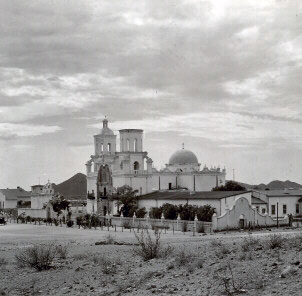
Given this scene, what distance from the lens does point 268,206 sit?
194 feet

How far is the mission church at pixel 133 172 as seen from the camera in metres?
73.0

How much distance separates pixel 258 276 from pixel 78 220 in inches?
1875

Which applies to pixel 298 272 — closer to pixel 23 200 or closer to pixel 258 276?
pixel 258 276

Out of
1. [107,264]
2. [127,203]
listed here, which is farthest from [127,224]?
[107,264]

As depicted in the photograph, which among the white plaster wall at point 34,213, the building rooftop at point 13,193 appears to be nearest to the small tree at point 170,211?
the white plaster wall at point 34,213

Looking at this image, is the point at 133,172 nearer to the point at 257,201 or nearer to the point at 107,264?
the point at 257,201

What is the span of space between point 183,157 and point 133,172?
12.4 m

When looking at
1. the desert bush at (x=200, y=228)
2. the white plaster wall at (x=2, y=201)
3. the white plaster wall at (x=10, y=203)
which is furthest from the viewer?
the white plaster wall at (x=2, y=201)

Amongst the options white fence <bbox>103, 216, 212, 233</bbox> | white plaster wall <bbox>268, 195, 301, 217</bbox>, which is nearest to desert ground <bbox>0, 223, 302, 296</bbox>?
white fence <bbox>103, 216, 212, 233</bbox>

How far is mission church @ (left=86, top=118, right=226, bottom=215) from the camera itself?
73.0 metres

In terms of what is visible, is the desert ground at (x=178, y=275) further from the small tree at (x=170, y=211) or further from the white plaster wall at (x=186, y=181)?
the white plaster wall at (x=186, y=181)

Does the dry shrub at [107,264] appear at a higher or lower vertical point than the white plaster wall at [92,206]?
lower

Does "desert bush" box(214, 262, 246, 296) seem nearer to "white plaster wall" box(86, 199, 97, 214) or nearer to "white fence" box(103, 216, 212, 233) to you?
"white fence" box(103, 216, 212, 233)

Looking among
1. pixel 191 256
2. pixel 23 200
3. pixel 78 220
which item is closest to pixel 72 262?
pixel 191 256
